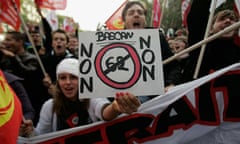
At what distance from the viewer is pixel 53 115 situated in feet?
7.50

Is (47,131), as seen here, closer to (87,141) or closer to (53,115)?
(53,115)

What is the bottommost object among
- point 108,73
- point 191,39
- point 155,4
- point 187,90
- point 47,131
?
point 47,131

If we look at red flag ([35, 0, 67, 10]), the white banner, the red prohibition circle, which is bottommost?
the white banner

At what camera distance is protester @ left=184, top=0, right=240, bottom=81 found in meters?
2.38

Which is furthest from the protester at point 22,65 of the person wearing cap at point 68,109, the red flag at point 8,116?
the red flag at point 8,116

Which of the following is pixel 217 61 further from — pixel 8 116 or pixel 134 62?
pixel 8 116

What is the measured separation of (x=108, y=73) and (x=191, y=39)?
1.15m

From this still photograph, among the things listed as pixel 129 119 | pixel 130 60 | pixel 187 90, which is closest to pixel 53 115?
pixel 129 119

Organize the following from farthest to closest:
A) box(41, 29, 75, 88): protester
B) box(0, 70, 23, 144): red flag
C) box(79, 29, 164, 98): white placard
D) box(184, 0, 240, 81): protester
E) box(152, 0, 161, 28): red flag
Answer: box(152, 0, 161, 28): red flag → box(41, 29, 75, 88): protester → box(184, 0, 240, 81): protester → box(79, 29, 164, 98): white placard → box(0, 70, 23, 144): red flag

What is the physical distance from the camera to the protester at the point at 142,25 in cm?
257

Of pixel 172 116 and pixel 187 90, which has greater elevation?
pixel 187 90

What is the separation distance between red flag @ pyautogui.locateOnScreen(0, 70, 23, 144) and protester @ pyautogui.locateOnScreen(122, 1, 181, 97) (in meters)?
1.22

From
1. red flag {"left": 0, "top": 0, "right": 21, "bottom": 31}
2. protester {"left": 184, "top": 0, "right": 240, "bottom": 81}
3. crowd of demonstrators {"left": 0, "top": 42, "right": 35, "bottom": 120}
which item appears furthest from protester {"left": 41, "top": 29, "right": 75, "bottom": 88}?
protester {"left": 184, "top": 0, "right": 240, "bottom": 81}

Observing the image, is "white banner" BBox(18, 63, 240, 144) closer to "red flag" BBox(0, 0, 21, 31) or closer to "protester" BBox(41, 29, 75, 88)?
"protester" BBox(41, 29, 75, 88)
